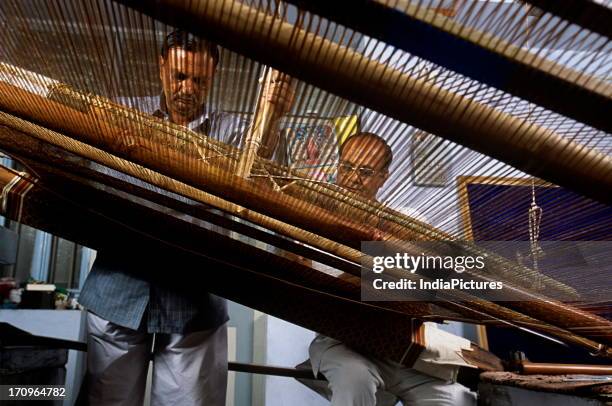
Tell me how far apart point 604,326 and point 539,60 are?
100 cm

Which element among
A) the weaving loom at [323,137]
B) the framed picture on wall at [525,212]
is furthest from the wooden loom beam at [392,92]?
the framed picture on wall at [525,212]

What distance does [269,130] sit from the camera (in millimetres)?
1147

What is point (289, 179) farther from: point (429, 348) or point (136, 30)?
point (429, 348)

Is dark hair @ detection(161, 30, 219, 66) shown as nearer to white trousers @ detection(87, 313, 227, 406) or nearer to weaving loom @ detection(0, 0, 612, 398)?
weaving loom @ detection(0, 0, 612, 398)

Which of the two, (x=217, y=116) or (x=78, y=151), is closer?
(x=217, y=116)

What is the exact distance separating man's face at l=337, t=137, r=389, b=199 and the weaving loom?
0.03 meters

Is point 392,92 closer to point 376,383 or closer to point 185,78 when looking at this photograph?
point 185,78

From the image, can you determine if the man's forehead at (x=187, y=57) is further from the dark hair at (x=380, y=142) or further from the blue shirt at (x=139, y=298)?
the blue shirt at (x=139, y=298)

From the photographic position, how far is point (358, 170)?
46.7 inches

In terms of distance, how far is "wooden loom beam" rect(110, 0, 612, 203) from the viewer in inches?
27.8

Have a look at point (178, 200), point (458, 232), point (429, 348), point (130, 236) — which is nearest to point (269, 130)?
point (178, 200)

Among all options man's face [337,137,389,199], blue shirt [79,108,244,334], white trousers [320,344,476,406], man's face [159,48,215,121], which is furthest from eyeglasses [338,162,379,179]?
Result: white trousers [320,344,476,406]

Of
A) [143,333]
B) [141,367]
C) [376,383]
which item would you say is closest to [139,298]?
[143,333]

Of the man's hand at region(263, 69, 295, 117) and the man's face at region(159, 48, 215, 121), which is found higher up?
the man's face at region(159, 48, 215, 121)
